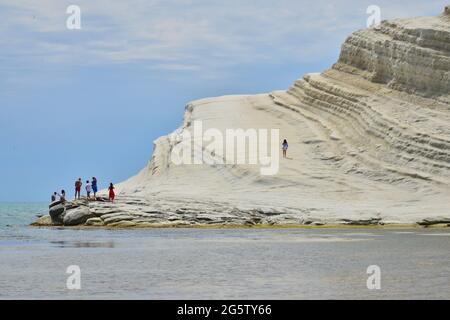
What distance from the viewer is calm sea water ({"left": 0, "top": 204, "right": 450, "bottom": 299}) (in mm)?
21188

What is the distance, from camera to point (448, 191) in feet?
Result: 163

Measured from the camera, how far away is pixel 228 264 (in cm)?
2692

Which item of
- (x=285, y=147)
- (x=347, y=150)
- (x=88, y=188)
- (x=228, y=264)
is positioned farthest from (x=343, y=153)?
(x=228, y=264)

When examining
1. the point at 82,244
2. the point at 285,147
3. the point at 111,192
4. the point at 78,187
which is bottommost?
the point at 78,187

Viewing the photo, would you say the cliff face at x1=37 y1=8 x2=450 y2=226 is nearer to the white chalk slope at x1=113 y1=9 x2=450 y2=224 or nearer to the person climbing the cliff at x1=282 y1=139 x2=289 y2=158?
the white chalk slope at x1=113 y1=9 x2=450 y2=224

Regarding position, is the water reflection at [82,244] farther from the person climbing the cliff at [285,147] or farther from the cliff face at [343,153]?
the person climbing the cliff at [285,147]

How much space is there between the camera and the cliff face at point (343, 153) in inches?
1795

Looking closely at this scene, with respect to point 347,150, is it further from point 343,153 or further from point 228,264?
point 228,264

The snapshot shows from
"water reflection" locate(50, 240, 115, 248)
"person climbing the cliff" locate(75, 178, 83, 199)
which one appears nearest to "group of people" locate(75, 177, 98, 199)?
"person climbing the cliff" locate(75, 178, 83, 199)

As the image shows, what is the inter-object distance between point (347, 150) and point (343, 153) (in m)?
0.30

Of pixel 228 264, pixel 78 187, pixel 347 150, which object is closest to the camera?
pixel 228 264

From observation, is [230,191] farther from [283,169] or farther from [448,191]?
[448,191]

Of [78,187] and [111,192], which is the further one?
[78,187]

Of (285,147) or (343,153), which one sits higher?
(285,147)
